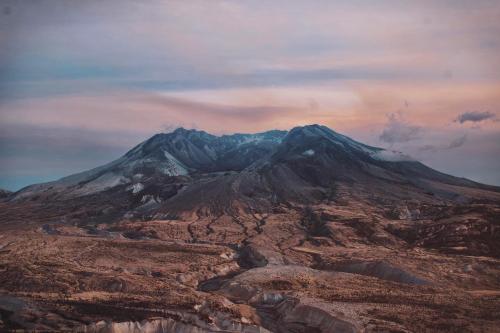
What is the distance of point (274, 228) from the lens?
574 ft

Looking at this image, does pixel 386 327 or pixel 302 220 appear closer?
pixel 386 327

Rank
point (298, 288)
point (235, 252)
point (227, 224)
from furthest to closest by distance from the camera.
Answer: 1. point (227, 224)
2. point (235, 252)
3. point (298, 288)

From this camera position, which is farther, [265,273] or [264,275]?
[265,273]

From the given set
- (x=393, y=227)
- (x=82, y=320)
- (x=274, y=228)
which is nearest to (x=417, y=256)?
(x=393, y=227)

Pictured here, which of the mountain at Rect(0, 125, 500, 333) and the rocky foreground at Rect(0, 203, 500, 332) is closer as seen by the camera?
the rocky foreground at Rect(0, 203, 500, 332)

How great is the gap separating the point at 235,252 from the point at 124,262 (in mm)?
30935

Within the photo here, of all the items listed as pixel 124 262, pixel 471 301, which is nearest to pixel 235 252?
pixel 124 262

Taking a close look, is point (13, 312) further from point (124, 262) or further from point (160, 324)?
point (124, 262)

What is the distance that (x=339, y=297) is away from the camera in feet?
290

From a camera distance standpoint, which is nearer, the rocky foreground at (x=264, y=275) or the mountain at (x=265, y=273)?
the rocky foreground at (x=264, y=275)

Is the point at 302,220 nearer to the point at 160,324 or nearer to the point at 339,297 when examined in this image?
the point at 339,297

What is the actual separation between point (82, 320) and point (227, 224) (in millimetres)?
121272

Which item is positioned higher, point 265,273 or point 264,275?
point 265,273

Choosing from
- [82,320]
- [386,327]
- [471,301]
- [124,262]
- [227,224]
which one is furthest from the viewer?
[227,224]
